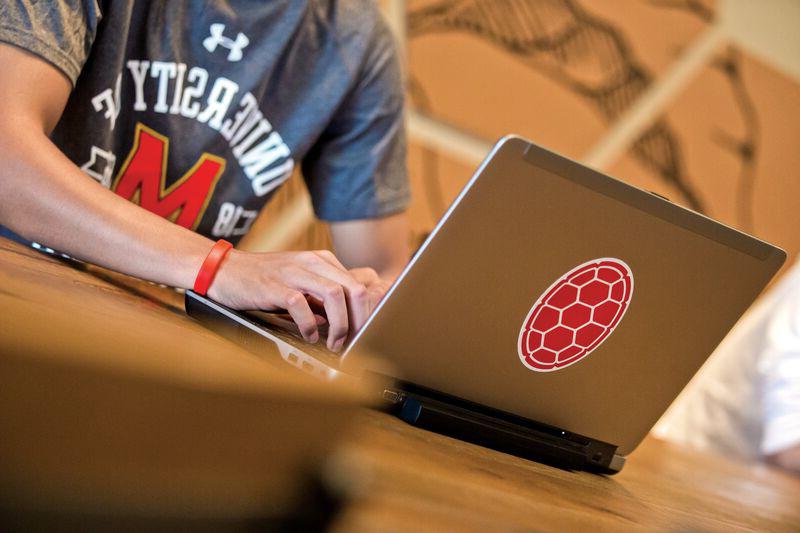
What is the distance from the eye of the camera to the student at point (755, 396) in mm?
1582

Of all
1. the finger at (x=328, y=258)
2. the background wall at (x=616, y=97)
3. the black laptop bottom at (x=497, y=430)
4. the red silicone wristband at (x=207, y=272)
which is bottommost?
the red silicone wristband at (x=207, y=272)

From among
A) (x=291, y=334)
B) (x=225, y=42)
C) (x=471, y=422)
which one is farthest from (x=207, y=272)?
(x=225, y=42)

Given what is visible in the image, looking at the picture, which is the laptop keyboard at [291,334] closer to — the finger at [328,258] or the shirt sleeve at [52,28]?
the finger at [328,258]

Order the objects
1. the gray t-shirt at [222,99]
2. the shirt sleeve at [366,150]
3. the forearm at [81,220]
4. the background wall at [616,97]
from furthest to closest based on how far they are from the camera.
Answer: the background wall at [616,97], the shirt sleeve at [366,150], the gray t-shirt at [222,99], the forearm at [81,220]

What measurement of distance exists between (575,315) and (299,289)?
255 millimetres

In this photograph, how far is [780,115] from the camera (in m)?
3.00

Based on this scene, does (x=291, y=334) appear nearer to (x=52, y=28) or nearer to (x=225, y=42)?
(x=52, y=28)

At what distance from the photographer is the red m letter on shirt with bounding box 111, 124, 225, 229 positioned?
1215 mm

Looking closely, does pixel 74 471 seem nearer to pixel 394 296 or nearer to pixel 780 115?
pixel 394 296

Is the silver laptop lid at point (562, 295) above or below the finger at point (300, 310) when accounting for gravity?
above

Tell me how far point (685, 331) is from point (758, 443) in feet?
4.03

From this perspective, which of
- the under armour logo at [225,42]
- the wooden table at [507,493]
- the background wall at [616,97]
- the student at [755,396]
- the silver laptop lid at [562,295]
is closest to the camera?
the wooden table at [507,493]

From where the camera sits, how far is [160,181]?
1.24 meters

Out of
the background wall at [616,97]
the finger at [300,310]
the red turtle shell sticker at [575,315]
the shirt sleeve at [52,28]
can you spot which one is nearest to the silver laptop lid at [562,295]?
the red turtle shell sticker at [575,315]
